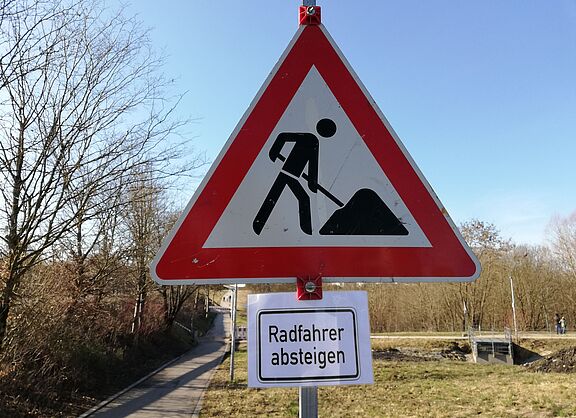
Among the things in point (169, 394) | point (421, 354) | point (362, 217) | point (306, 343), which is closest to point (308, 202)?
point (362, 217)

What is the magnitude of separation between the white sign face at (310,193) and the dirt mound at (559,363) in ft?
61.5

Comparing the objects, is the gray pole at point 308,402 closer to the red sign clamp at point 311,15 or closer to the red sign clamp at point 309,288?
the red sign clamp at point 309,288

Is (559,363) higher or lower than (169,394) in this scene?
higher

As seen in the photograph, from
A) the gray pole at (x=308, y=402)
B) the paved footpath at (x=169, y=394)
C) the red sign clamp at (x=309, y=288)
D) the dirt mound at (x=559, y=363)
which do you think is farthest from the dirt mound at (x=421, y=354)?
the red sign clamp at (x=309, y=288)

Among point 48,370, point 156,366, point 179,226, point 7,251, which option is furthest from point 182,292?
point 179,226

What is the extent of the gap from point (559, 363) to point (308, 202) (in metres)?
19.6

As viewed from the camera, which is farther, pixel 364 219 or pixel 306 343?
pixel 364 219

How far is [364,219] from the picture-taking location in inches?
63.5

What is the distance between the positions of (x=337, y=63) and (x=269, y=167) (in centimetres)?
53

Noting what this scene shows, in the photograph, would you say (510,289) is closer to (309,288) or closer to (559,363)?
(559,363)

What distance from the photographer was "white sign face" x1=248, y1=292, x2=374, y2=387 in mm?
1498

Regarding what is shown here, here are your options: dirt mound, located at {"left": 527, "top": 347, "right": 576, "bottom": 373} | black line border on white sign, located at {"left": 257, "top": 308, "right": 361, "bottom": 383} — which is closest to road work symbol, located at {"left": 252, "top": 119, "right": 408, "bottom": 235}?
black line border on white sign, located at {"left": 257, "top": 308, "right": 361, "bottom": 383}

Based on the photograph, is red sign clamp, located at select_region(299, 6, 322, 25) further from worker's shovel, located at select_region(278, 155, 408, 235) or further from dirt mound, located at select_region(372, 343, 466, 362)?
dirt mound, located at select_region(372, 343, 466, 362)

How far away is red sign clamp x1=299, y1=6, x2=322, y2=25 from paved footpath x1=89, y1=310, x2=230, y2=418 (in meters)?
10.1
